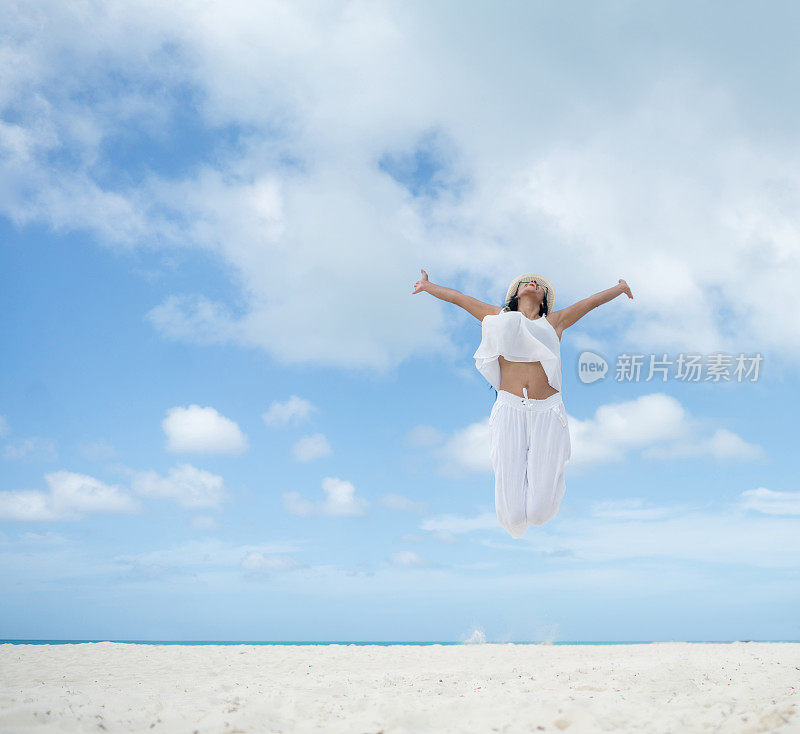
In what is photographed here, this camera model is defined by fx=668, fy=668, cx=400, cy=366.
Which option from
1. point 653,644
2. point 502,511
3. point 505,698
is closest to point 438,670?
point 505,698

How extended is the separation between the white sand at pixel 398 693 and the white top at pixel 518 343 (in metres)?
2.91

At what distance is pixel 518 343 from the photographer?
6.19 meters

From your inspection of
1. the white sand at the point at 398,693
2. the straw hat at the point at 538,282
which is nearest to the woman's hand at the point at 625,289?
the straw hat at the point at 538,282

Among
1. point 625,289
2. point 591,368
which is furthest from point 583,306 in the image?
point 591,368

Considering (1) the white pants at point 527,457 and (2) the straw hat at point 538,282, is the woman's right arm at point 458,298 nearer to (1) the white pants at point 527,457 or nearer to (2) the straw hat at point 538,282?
(2) the straw hat at point 538,282

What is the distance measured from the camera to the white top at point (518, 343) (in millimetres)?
6133

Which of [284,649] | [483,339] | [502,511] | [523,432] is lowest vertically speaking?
[284,649]

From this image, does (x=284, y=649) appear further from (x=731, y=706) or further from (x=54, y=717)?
(x=731, y=706)

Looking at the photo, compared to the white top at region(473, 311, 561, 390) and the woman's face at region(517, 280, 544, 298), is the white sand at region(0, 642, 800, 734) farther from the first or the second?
the woman's face at region(517, 280, 544, 298)

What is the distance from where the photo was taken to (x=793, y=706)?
17.2ft

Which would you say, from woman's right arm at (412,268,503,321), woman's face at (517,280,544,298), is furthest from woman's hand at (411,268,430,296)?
woman's face at (517,280,544,298)

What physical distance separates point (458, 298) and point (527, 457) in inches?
66.3

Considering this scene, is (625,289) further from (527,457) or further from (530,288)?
(527,457)

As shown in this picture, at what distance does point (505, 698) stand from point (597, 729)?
141 cm
